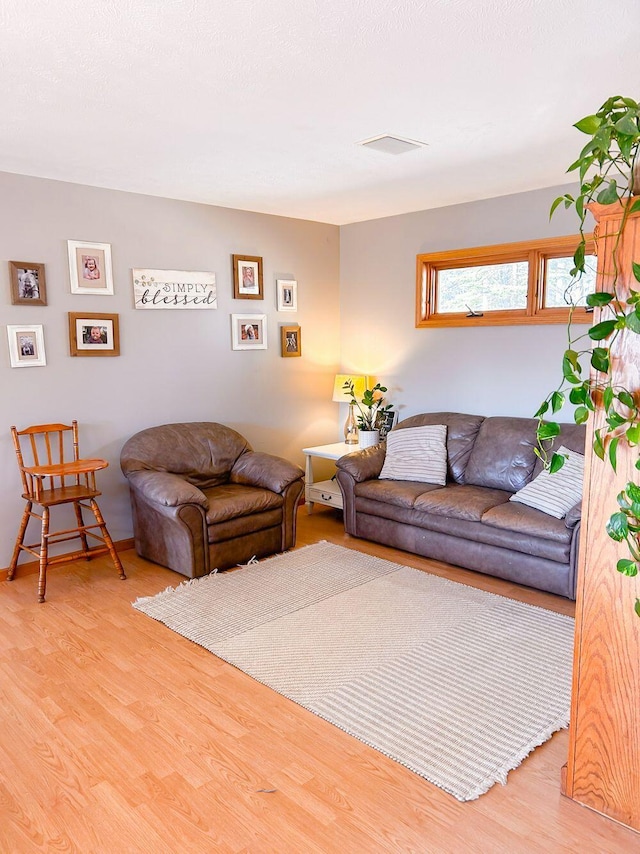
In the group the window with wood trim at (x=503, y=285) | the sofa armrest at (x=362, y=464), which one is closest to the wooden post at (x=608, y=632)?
the window with wood trim at (x=503, y=285)

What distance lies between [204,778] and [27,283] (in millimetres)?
3013

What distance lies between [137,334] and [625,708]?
11.9 ft

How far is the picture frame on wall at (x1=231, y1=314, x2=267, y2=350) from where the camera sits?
4930 mm

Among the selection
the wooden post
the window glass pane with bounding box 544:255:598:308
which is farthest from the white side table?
the wooden post

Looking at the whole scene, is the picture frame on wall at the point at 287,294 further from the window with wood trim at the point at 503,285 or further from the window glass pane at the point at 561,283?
the window glass pane at the point at 561,283

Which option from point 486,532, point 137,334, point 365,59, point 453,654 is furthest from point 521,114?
point 137,334

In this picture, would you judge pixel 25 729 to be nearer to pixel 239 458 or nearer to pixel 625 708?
pixel 625 708

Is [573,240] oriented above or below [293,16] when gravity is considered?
below

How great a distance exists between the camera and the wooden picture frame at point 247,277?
4.87 m

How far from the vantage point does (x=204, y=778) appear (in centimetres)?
215

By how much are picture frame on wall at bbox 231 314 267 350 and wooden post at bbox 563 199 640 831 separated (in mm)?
3431

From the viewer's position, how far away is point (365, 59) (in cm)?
224

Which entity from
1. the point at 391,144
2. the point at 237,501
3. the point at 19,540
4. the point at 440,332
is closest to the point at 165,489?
the point at 237,501

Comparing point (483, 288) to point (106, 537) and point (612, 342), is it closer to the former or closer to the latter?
point (612, 342)
